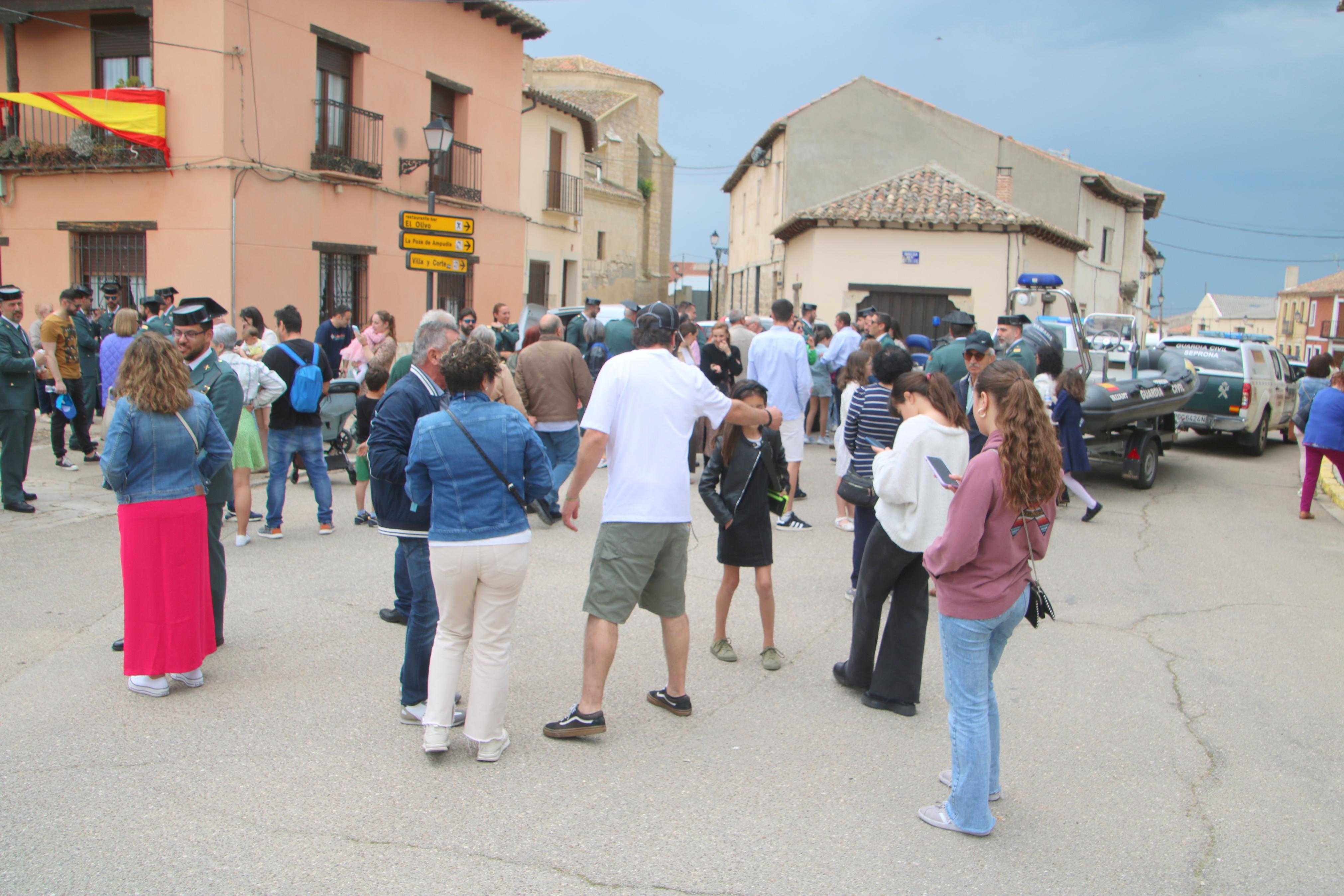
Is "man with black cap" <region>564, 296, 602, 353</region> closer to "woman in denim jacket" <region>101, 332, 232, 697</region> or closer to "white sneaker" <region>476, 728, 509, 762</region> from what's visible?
"woman in denim jacket" <region>101, 332, 232, 697</region>

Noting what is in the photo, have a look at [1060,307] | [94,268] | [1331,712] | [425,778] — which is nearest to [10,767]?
[425,778]

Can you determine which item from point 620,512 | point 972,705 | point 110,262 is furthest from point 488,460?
point 110,262

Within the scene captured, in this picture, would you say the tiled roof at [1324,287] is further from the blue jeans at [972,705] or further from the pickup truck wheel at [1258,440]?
the blue jeans at [972,705]

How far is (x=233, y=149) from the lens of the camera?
44.2 feet

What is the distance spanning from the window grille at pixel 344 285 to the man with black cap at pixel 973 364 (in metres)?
11.0

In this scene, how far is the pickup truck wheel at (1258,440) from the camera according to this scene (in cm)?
1544

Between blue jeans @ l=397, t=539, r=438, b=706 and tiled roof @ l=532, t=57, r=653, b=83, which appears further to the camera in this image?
tiled roof @ l=532, t=57, r=653, b=83

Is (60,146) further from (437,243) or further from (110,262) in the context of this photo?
(437,243)

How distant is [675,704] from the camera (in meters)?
4.42

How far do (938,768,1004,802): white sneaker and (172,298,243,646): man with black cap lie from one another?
365 centimetres

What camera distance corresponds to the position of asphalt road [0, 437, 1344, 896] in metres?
3.18

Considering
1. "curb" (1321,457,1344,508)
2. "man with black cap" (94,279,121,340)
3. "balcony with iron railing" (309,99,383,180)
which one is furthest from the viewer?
"balcony with iron railing" (309,99,383,180)

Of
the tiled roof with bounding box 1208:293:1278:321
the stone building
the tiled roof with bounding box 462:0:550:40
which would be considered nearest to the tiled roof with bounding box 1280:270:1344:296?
the tiled roof with bounding box 1208:293:1278:321

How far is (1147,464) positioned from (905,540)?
28.1 ft
